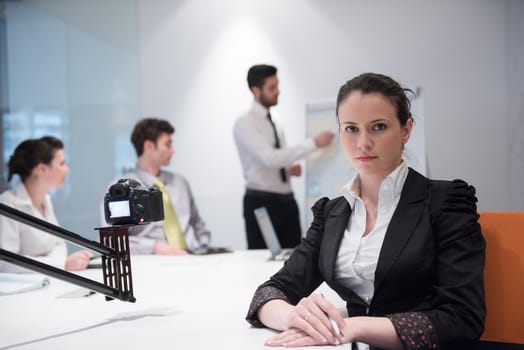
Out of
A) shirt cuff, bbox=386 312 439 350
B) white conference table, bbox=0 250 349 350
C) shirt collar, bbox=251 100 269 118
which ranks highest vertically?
shirt collar, bbox=251 100 269 118

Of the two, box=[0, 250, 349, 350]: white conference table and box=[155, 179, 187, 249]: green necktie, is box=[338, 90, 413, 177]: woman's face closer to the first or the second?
box=[0, 250, 349, 350]: white conference table

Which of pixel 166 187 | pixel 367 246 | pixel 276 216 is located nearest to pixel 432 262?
pixel 367 246

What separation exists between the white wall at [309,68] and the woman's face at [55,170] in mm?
1923

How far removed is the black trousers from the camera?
4.02m

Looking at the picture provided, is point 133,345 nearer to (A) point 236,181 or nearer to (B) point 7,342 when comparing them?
(B) point 7,342

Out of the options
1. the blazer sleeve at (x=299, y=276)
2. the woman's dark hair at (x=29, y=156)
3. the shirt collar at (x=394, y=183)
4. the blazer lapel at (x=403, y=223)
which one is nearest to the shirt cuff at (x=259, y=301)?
the blazer sleeve at (x=299, y=276)

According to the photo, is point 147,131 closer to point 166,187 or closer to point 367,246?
point 166,187

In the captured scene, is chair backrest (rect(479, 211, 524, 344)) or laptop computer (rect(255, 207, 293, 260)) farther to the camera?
laptop computer (rect(255, 207, 293, 260))

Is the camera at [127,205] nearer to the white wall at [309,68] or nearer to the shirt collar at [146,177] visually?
the shirt collar at [146,177]

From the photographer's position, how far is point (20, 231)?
2740 mm

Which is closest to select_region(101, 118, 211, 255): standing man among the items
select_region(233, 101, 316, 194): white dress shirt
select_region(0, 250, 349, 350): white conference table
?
select_region(233, 101, 316, 194): white dress shirt

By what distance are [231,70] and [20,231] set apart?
262 cm

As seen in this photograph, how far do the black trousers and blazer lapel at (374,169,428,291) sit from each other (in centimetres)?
259

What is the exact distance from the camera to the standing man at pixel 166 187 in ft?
11.2
